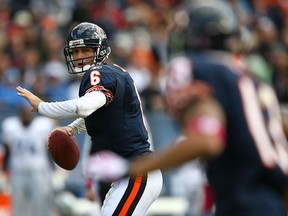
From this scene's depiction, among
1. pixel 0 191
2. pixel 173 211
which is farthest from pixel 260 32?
pixel 0 191

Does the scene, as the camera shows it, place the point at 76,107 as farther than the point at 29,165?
No

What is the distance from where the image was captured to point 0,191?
12031mm

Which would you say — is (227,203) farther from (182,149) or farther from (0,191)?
(0,191)

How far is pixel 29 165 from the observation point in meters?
11.6

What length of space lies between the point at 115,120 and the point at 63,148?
0.62 m

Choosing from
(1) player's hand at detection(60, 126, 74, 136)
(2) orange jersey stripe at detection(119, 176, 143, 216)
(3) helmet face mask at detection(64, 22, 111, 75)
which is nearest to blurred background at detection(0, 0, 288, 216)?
(1) player's hand at detection(60, 126, 74, 136)

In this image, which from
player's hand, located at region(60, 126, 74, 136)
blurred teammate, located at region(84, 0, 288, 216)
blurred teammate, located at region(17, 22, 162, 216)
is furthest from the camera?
player's hand, located at region(60, 126, 74, 136)

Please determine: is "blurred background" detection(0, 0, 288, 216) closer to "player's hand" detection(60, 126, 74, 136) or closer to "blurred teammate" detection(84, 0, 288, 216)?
"player's hand" detection(60, 126, 74, 136)

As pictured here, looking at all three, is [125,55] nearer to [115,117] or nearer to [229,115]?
[115,117]

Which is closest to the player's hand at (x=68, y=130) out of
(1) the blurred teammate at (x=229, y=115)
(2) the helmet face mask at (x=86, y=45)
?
(2) the helmet face mask at (x=86, y=45)

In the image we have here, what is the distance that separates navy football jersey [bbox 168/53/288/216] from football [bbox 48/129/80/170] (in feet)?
8.13

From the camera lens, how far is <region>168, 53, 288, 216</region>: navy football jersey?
3811 millimetres

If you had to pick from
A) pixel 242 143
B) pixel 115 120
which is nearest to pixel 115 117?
pixel 115 120

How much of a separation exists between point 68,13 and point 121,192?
957 cm
